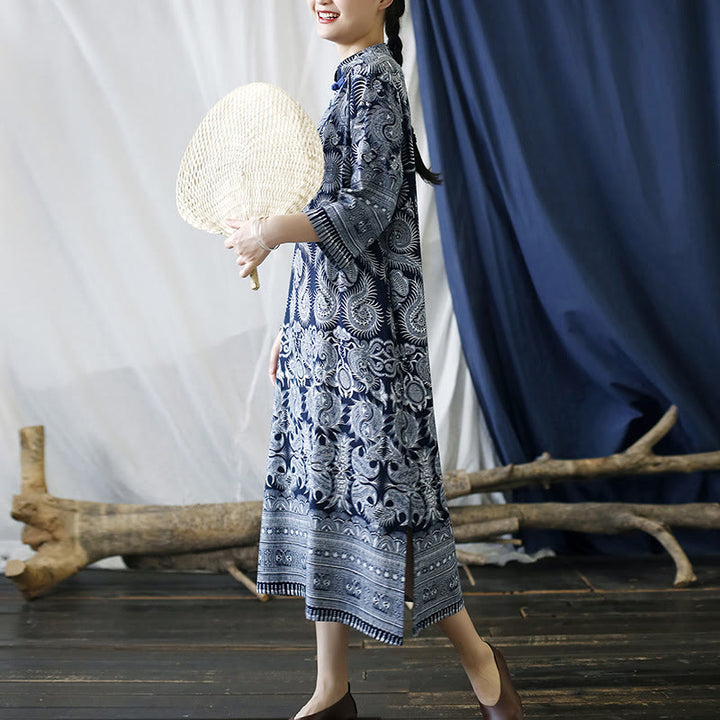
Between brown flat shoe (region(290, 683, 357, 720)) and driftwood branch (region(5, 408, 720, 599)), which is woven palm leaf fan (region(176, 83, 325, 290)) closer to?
brown flat shoe (region(290, 683, 357, 720))

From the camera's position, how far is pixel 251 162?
4.52 feet

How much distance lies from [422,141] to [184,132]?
829mm

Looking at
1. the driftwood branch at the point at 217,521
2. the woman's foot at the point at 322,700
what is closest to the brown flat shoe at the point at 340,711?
the woman's foot at the point at 322,700

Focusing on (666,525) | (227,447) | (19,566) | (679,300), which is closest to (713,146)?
(679,300)

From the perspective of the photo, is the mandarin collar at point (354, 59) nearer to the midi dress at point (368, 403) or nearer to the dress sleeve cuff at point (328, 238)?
the midi dress at point (368, 403)

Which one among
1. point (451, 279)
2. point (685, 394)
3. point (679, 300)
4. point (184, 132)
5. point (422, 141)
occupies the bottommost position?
point (685, 394)

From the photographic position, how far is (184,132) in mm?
2855

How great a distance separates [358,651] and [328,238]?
117cm

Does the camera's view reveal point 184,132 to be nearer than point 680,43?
No

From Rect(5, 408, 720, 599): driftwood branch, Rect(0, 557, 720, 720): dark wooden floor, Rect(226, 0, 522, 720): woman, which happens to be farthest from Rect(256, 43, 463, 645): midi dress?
Rect(5, 408, 720, 599): driftwood branch

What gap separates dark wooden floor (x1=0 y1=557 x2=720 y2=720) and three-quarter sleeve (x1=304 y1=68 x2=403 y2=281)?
1.05 m

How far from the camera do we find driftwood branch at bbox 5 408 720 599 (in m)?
Answer: 2.54

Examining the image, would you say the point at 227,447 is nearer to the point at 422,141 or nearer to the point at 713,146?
the point at 422,141

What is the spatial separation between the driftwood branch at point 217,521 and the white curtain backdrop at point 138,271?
0.25 metres
